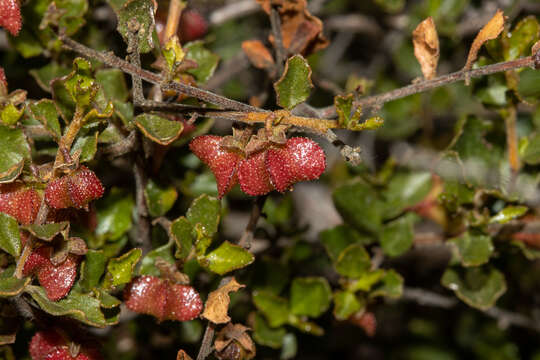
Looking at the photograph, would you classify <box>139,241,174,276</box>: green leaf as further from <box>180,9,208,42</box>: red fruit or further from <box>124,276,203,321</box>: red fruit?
<box>180,9,208,42</box>: red fruit

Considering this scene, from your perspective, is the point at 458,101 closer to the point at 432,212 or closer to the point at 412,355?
the point at 432,212

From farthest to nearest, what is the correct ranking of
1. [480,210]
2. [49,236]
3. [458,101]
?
[458,101], [480,210], [49,236]

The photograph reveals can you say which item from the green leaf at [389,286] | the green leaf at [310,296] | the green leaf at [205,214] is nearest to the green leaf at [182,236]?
the green leaf at [205,214]

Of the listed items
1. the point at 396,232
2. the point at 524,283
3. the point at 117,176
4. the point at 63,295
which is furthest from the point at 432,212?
the point at 63,295

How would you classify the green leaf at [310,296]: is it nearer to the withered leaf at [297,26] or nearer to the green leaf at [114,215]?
the green leaf at [114,215]

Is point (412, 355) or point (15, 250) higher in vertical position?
point (15, 250)

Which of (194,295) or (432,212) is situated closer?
(194,295)

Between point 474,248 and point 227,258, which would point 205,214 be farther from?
point 474,248

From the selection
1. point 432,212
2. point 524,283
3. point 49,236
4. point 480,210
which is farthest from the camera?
point 524,283
